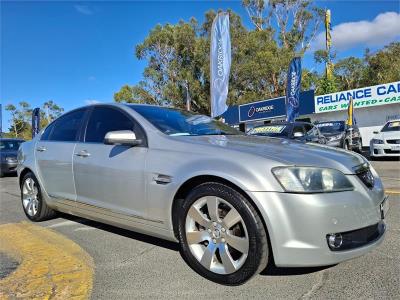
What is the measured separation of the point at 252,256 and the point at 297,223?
0.41 meters

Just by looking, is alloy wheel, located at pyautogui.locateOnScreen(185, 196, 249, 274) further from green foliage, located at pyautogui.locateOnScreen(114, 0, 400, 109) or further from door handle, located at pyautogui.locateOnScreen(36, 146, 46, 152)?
green foliage, located at pyautogui.locateOnScreen(114, 0, 400, 109)

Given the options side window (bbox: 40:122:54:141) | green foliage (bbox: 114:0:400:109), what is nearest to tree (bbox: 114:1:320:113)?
green foliage (bbox: 114:0:400:109)

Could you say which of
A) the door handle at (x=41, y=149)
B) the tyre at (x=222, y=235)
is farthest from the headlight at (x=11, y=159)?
the tyre at (x=222, y=235)

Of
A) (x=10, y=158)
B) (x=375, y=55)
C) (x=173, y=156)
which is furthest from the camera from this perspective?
(x=375, y=55)

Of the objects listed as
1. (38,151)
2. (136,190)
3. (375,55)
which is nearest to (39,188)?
(38,151)

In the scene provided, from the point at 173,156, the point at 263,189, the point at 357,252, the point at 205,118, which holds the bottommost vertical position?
the point at 357,252

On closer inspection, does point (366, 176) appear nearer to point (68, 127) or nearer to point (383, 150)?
point (68, 127)

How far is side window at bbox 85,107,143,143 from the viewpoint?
416 cm

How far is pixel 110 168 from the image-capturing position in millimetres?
3932

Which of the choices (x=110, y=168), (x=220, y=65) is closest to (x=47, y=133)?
(x=110, y=168)

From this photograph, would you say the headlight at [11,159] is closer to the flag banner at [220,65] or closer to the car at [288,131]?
the flag banner at [220,65]

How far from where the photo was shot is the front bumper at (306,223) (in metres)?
2.79

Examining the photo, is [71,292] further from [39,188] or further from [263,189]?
[39,188]

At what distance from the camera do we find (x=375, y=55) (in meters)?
42.1
